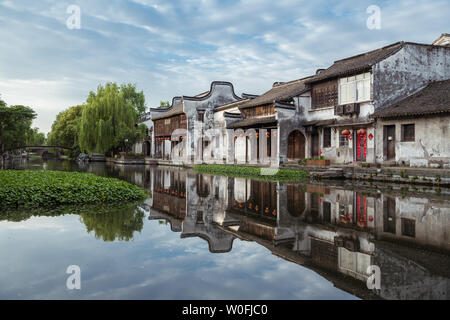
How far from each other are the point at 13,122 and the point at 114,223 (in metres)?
43.2

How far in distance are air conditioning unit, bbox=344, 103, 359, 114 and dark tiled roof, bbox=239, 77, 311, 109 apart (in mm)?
3956

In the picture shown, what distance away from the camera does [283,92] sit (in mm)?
28469

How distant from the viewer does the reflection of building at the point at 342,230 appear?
4.74m

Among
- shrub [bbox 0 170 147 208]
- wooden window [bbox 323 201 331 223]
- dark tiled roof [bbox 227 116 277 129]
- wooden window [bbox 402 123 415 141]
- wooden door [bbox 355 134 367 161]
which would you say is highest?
dark tiled roof [bbox 227 116 277 129]

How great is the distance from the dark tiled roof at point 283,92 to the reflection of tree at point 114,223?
1801 centimetres

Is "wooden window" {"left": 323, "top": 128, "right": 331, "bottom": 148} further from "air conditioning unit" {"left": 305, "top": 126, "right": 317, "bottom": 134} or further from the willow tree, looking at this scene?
the willow tree

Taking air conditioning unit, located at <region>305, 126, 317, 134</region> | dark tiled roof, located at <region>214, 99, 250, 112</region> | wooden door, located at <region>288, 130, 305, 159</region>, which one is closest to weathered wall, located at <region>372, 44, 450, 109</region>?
air conditioning unit, located at <region>305, 126, 317, 134</region>

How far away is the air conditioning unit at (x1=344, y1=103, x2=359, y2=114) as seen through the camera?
21272mm

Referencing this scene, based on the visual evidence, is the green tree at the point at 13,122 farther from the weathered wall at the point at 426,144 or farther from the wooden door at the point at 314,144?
the weathered wall at the point at 426,144

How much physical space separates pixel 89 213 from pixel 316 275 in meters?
5.85

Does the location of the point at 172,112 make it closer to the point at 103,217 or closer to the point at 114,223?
the point at 103,217

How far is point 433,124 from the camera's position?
58.9ft

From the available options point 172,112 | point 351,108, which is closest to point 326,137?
point 351,108
